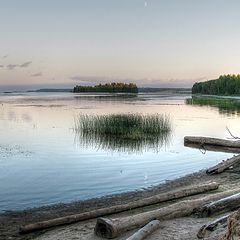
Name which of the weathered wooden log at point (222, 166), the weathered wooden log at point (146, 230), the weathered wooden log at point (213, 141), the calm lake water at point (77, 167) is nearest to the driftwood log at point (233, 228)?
the weathered wooden log at point (146, 230)

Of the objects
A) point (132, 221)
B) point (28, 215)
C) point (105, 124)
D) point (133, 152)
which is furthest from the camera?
point (105, 124)

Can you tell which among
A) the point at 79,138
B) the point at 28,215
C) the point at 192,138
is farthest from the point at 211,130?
the point at 28,215

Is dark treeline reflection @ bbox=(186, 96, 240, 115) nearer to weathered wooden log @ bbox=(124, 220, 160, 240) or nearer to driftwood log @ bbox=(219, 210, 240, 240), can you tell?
weathered wooden log @ bbox=(124, 220, 160, 240)

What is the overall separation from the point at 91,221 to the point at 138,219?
2.05m

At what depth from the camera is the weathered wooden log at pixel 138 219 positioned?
10.2 m

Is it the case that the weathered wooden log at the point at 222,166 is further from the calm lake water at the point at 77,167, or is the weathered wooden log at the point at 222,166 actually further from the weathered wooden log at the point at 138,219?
the weathered wooden log at the point at 138,219

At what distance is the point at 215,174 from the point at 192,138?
41.2ft

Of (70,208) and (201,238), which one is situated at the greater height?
(201,238)

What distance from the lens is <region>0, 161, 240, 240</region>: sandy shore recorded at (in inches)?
408

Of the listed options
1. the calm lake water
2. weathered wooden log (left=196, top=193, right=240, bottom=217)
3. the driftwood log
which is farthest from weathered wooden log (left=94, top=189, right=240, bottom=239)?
the calm lake water

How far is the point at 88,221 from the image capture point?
40.2 ft

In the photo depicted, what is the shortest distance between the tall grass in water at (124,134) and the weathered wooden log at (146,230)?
1786cm

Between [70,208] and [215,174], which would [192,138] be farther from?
[70,208]

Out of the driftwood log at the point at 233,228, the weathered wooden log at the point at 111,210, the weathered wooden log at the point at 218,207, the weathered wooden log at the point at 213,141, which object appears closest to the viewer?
the driftwood log at the point at 233,228
